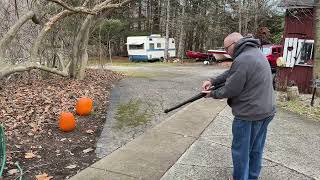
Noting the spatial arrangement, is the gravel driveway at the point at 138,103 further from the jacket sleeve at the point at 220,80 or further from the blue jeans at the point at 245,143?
the blue jeans at the point at 245,143

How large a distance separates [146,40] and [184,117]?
29.4m

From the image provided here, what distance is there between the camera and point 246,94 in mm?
4273

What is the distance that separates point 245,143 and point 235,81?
0.74 meters

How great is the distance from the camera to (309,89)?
15.5 meters

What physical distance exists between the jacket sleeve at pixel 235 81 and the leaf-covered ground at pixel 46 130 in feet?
7.68

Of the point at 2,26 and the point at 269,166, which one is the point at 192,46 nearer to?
the point at 2,26

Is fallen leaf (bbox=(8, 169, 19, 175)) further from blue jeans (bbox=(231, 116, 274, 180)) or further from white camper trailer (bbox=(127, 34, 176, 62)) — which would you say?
white camper trailer (bbox=(127, 34, 176, 62))

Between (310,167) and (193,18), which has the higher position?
(193,18)

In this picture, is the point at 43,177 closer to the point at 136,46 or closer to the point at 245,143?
the point at 245,143

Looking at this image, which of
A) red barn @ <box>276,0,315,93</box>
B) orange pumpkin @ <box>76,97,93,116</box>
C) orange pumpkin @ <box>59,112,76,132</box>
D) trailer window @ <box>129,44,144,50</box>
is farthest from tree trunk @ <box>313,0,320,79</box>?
trailer window @ <box>129,44,144,50</box>

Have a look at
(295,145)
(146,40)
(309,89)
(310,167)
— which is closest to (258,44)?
(310,167)

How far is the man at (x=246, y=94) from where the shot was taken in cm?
420

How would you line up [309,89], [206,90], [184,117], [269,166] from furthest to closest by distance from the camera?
[309,89] < [184,117] < [269,166] < [206,90]

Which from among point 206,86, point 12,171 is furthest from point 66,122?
point 206,86
